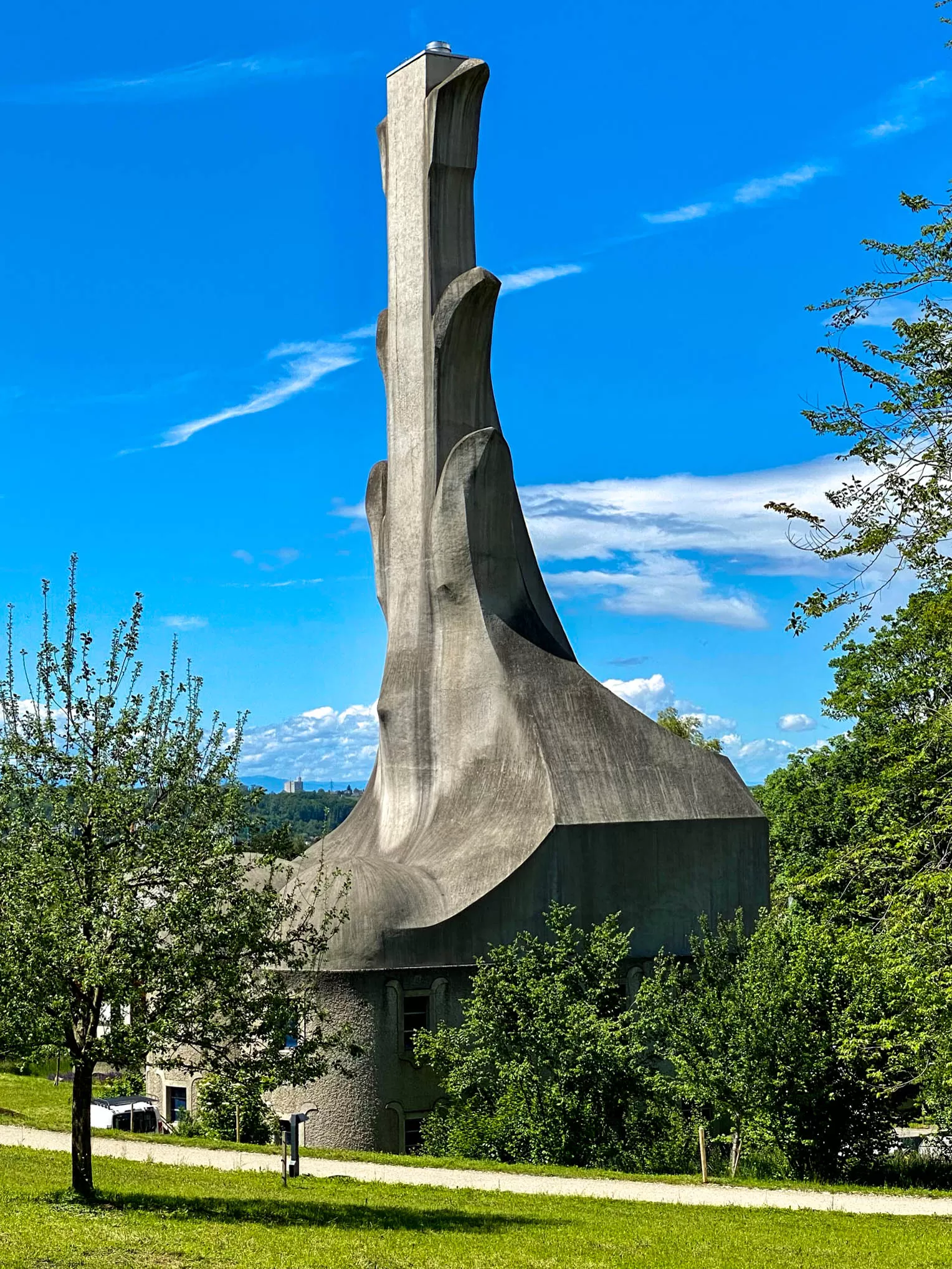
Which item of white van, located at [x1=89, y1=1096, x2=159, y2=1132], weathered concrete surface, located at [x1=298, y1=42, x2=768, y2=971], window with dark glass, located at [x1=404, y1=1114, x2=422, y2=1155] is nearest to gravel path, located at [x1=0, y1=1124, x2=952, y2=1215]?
window with dark glass, located at [x1=404, y1=1114, x2=422, y2=1155]

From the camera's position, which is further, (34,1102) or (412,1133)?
(34,1102)

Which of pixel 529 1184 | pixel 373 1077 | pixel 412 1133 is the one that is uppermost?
Answer: pixel 373 1077

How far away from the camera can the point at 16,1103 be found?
32.6 m

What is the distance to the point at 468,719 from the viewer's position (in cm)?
3181

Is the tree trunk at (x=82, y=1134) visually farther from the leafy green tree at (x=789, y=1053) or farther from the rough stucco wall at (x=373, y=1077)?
the leafy green tree at (x=789, y=1053)

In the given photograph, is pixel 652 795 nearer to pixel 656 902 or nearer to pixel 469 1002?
pixel 656 902

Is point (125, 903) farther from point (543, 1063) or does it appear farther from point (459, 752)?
point (459, 752)

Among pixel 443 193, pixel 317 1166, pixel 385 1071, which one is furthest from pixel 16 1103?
pixel 443 193

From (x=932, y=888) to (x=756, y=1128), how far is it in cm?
928

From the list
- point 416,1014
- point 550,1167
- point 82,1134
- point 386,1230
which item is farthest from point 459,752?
point 82,1134

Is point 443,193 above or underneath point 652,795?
above

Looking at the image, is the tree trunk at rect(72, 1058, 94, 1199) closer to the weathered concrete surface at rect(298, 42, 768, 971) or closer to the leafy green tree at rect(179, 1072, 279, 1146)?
the leafy green tree at rect(179, 1072, 279, 1146)

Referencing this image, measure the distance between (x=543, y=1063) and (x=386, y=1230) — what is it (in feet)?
29.8

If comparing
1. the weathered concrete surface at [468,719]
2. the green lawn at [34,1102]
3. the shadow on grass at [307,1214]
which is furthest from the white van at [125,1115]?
the shadow on grass at [307,1214]
